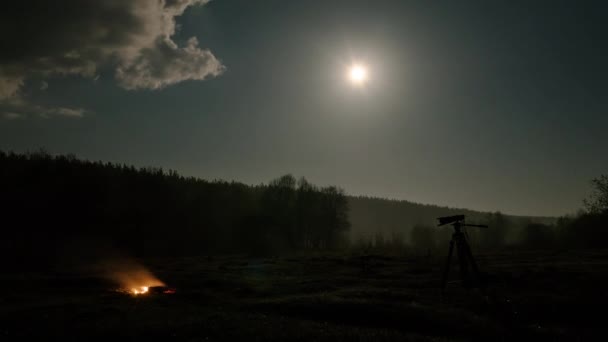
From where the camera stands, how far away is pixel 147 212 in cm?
9769

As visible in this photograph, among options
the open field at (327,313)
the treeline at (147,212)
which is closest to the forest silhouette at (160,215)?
the treeline at (147,212)

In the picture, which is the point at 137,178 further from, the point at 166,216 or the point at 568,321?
the point at 568,321

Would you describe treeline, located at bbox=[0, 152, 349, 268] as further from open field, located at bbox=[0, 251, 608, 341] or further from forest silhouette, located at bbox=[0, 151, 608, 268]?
open field, located at bbox=[0, 251, 608, 341]

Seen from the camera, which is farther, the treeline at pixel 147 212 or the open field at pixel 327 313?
the treeline at pixel 147 212

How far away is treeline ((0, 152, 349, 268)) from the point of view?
77500 mm

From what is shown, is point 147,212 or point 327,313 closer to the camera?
point 327,313

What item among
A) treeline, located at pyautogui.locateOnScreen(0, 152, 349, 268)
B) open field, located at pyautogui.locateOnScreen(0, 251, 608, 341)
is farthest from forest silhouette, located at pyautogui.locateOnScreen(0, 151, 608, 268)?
open field, located at pyautogui.locateOnScreen(0, 251, 608, 341)

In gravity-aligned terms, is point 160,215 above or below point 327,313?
above

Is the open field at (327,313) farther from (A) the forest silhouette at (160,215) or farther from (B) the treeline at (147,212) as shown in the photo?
(B) the treeline at (147,212)

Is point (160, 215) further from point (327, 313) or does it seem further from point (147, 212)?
point (327, 313)

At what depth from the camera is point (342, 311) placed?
23703 millimetres

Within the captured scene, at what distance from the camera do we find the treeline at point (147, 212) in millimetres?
77500

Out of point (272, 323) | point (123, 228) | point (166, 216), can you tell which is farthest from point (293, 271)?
point (166, 216)

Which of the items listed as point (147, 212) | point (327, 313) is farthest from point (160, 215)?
point (327, 313)
